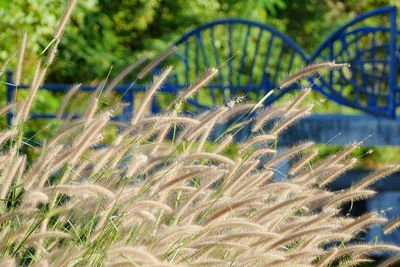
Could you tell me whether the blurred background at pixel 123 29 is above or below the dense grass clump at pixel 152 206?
below

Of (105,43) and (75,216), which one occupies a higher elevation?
(75,216)

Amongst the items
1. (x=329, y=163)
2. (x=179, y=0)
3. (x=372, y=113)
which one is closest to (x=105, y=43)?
(x=179, y=0)

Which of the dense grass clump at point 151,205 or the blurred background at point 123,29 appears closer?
the dense grass clump at point 151,205

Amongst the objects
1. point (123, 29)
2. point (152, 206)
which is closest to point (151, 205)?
point (152, 206)

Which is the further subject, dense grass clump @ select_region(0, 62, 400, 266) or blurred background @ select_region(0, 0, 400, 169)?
blurred background @ select_region(0, 0, 400, 169)

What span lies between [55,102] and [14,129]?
675 centimetres

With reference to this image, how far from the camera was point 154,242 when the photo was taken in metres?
2.03

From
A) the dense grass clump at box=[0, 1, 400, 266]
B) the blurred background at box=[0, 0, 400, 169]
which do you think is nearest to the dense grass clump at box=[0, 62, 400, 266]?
Result: the dense grass clump at box=[0, 1, 400, 266]

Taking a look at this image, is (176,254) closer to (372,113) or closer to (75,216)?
(75,216)

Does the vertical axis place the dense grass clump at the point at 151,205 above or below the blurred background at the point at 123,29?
above

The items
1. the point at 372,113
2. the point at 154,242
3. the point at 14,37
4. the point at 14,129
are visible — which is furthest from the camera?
the point at 14,37

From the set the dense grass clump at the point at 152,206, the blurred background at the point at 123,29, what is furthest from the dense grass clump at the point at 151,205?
the blurred background at the point at 123,29

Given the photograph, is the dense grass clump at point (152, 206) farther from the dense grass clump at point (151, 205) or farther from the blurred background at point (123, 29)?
the blurred background at point (123, 29)

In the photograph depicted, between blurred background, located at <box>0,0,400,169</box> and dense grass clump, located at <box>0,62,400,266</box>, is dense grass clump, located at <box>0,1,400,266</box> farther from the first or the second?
blurred background, located at <box>0,0,400,169</box>
